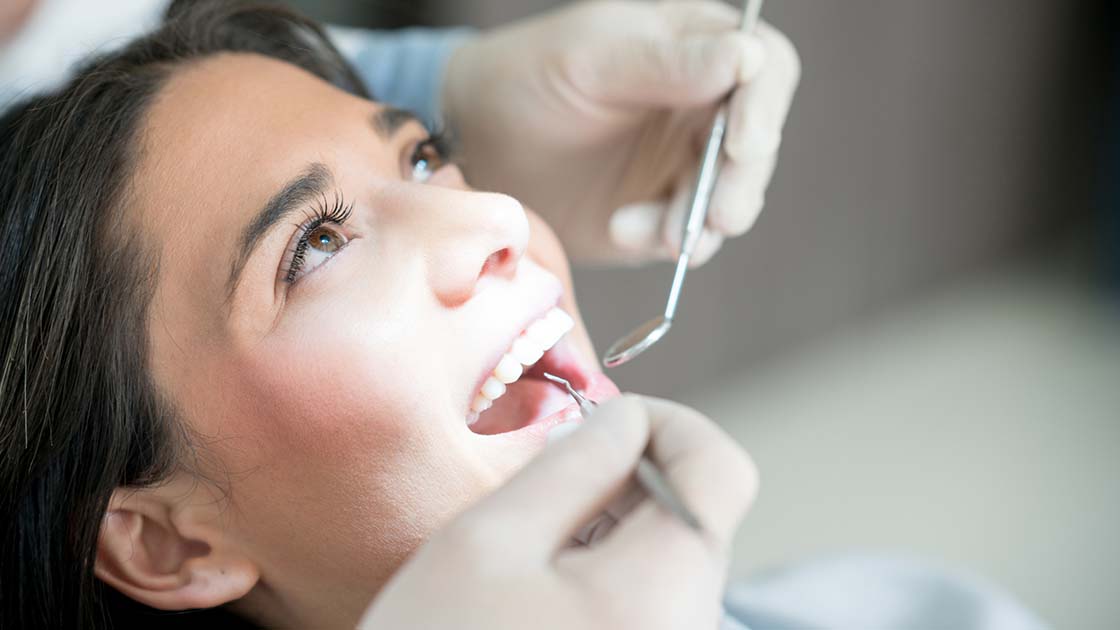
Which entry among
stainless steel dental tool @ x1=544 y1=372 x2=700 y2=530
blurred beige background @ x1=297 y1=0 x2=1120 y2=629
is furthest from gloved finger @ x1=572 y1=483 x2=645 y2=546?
blurred beige background @ x1=297 y1=0 x2=1120 y2=629

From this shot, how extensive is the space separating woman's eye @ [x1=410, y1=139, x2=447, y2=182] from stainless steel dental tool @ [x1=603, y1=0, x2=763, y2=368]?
0.88 ft

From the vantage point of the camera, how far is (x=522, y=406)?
1082 millimetres

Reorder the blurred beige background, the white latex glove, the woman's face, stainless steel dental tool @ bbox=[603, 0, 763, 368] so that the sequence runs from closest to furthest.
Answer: the white latex glove < the woman's face < stainless steel dental tool @ bbox=[603, 0, 763, 368] < the blurred beige background

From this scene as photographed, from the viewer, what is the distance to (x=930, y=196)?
2.96 m

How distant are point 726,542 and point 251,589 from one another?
1.65 feet

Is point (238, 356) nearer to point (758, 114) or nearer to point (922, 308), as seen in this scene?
point (758, 114)

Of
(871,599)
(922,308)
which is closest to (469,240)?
(871,599)

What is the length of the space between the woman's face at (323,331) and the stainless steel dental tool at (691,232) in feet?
0.27

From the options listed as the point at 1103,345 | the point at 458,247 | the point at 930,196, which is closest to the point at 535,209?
the point at 458,247

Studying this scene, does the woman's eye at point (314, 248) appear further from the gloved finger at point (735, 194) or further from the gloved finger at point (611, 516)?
the gloved finger at point (735, 194)

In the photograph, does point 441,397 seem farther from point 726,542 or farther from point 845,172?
point 845,172

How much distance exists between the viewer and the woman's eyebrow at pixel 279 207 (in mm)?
880

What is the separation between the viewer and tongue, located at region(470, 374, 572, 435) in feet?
3.48

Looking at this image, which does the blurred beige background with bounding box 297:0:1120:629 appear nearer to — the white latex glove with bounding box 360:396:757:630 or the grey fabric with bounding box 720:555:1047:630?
the grey fabric with bounding box 720:555:1047:630
